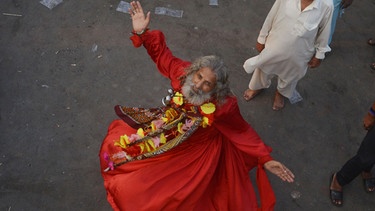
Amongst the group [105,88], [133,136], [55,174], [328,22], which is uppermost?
[328,22]

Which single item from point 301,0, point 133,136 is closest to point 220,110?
point 133,136

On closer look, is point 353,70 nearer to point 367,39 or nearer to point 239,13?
point 367,39

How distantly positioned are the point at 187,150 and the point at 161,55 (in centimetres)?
83

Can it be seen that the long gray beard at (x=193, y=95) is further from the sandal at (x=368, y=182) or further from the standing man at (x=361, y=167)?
the sandal at (x=368, y=182)

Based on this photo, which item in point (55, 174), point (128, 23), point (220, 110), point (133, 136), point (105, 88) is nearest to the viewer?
point (220, 110)

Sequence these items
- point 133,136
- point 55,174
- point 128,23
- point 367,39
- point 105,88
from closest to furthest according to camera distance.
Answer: point 133,136, point 55,174, point 105,88, point 128,23, point 367,39

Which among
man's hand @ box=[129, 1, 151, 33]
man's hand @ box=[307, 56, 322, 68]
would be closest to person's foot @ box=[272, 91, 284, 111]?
man's hand @ box=[307, 56, 322, 68]

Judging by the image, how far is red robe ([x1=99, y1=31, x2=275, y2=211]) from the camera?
3.21 metres

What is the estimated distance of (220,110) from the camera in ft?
10.2

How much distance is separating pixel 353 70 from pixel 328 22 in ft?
6.40

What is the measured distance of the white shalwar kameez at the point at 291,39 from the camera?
3656 mm

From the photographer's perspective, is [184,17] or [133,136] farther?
[184,17]

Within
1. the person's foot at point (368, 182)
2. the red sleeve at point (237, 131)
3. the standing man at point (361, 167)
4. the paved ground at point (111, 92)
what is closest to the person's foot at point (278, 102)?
the paved ground at point (111, 92)

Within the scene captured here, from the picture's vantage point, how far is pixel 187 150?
3379mm
